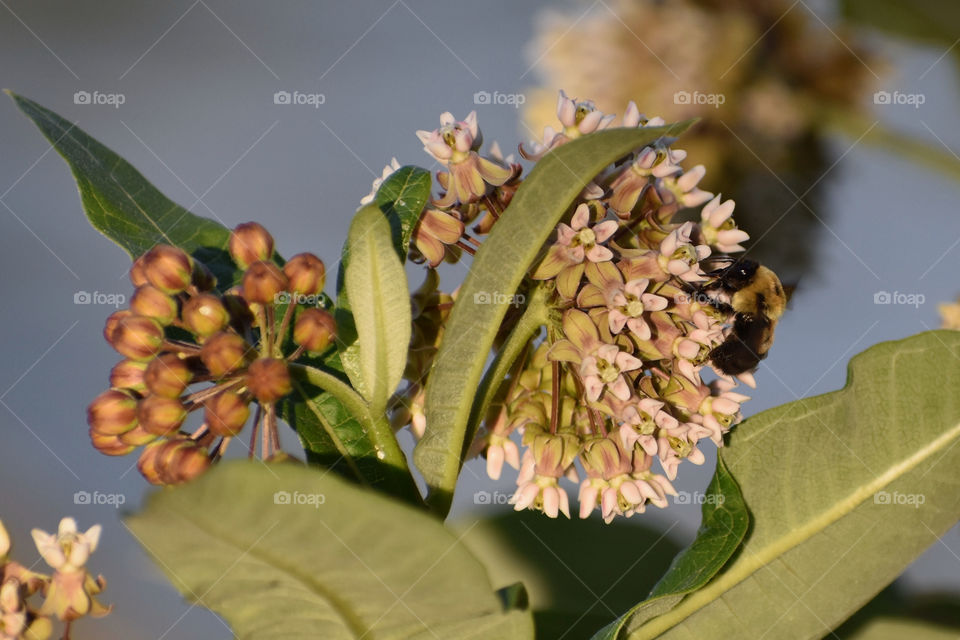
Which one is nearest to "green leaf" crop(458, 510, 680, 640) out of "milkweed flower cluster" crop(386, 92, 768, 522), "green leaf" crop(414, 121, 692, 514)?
"milkweed flower cluster" crop(386, 92, 768, 522)

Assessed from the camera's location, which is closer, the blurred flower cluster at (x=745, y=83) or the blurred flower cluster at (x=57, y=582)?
the blurred flower cluster at (x=57, y=582)

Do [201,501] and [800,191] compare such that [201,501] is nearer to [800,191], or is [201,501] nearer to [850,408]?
[850,408]

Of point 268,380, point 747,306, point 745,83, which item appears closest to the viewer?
point 268,380

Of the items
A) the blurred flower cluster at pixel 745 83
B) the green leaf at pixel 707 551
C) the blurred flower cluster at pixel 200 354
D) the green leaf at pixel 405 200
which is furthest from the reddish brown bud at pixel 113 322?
the blurred flower cluster at pixel 745 83

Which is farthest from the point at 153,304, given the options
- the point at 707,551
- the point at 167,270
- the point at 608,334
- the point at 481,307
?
the point at 707,551

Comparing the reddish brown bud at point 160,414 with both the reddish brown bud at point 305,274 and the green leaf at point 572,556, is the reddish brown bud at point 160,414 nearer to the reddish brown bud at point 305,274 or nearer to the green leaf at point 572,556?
the reddish brown bud at point 305,274

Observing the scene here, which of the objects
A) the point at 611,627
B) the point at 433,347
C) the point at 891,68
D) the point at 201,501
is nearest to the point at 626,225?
the point at 433,347

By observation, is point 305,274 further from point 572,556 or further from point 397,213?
point 572,556
